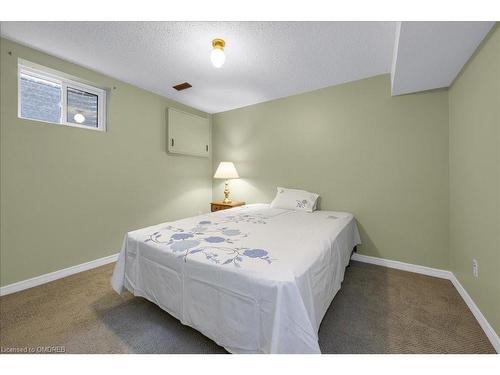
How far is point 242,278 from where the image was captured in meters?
1.03

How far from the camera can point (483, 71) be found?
1.42 metres

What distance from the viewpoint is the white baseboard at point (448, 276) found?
4.29ft

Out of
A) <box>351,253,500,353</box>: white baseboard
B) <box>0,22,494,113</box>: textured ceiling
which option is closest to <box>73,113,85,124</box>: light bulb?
<box>0,22,494,113</box>: textured ceiling

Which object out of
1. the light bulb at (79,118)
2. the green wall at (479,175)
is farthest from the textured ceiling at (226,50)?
the green wall at (479,175)

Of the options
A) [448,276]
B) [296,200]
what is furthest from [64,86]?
[448,276]

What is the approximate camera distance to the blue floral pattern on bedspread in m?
1.20

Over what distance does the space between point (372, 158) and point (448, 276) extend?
1431mm

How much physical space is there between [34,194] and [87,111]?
108 cm

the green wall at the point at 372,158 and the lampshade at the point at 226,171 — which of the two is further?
the lampshade at the point at 226,171

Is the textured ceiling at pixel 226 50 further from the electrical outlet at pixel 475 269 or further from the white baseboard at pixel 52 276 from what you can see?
the white baseboard at pixel 52 276

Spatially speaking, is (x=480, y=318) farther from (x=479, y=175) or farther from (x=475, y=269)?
(x=479, y=175)

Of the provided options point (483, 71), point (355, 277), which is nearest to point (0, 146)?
point (355, 277)

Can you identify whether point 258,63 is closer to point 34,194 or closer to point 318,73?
point 318,73

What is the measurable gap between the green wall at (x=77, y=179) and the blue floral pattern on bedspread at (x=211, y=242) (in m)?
1.27
